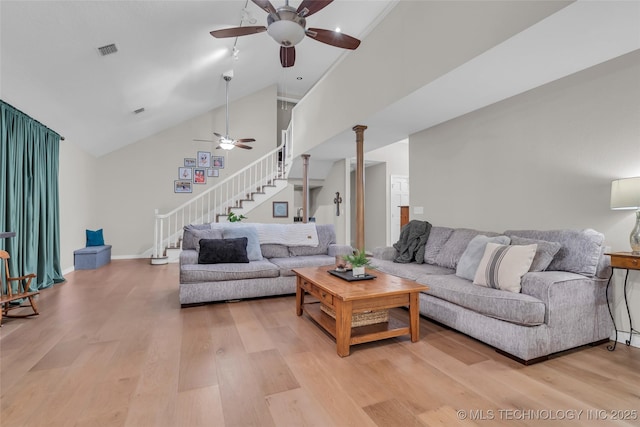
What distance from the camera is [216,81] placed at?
6.70 metres

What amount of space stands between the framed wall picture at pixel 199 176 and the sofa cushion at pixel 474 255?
7098 millimetres

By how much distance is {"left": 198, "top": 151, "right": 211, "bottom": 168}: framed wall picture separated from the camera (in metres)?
8.24

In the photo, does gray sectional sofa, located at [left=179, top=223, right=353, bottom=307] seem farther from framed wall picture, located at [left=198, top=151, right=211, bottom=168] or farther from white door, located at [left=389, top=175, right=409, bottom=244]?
framed wall picture, located at [left=198, top=151, right=211, bottom=168]

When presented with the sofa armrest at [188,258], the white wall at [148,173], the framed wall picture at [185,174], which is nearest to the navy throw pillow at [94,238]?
the white wall at [148,173]

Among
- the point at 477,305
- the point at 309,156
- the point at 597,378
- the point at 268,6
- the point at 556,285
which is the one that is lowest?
the point at 597,378

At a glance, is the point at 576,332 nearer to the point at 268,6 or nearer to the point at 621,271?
the point at 621,271

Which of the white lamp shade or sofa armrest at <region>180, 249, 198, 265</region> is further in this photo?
sofa armrest at <region>180, 249, 198, 265</region>

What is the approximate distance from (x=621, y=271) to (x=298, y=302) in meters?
2.90

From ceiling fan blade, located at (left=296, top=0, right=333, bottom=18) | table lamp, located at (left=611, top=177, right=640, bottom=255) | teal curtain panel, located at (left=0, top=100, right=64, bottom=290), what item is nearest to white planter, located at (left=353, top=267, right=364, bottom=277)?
table lamp, located at (left=611, top=177, right=640, bottom=255)

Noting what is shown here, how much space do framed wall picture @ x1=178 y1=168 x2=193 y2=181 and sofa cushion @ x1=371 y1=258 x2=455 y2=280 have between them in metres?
6.19

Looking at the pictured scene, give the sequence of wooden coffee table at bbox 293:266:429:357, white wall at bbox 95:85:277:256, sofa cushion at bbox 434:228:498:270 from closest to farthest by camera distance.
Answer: wooden coffee table at bbox 293:266:429:357
sofa cushion at bbox 434:228:498:270
white wall at bbox 95:85:277:256

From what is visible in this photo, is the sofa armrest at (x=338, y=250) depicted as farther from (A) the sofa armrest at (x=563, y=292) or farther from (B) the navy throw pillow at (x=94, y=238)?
(B) the navy throw pillow at (x=94, y=238)

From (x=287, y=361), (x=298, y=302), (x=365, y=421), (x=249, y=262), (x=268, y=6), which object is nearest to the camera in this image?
(x=365, y=421)

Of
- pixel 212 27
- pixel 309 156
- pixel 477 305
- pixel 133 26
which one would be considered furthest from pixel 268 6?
pixel 309 156
